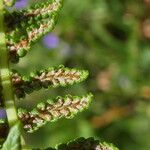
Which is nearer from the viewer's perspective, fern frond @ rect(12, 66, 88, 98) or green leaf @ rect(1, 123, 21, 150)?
green leaf @ rect(1, 123, 21, 150)

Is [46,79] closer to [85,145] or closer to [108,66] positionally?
[85,145]

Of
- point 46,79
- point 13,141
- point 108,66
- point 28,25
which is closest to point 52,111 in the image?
point 46,79

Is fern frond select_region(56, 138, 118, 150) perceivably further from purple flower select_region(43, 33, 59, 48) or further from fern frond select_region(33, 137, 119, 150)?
purple flower select_region(43, 33, 59, 48)

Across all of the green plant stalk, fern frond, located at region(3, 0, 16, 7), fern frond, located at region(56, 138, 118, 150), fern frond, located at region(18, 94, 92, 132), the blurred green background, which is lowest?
the blurred green background

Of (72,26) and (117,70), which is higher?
(72,26)

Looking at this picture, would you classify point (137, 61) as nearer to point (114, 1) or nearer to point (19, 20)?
point (114, 1)

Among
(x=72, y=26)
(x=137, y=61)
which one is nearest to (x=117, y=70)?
(x=137, y=61)

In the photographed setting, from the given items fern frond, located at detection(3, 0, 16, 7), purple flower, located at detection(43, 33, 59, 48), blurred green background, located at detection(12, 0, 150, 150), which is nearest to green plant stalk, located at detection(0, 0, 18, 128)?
fern frond, located at detection(3, 0, 16, 7)
